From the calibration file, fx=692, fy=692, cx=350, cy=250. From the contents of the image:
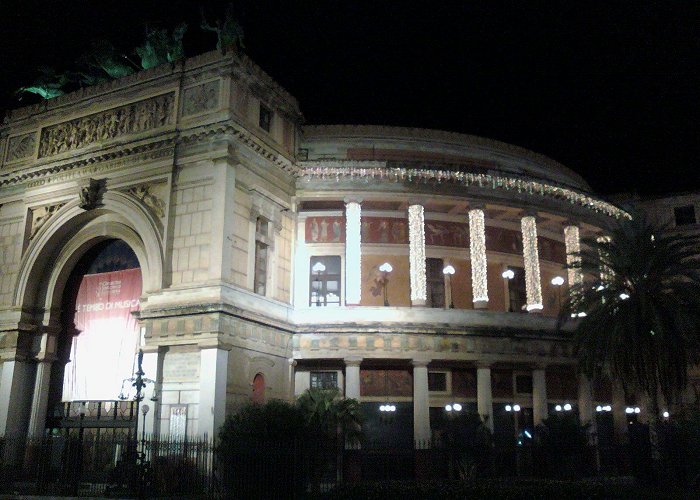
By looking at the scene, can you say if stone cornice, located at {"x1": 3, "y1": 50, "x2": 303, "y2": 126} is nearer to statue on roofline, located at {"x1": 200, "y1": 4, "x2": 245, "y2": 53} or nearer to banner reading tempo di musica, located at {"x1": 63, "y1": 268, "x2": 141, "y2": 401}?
statue on roofline, located at {"x1": 200, "y1": 4, "x2": 245, "y2": 53}

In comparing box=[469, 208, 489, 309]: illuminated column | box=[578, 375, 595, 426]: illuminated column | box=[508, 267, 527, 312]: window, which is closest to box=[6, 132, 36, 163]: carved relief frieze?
box=[469, 208, 489, 309]: illuminated column

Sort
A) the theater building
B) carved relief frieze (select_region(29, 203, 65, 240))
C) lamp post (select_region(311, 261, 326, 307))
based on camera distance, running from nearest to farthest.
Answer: the theater building → carved relief frieze (select_region(29, 203, 65, 240)) → lamp post (select_region(311, 261, 326, 307))

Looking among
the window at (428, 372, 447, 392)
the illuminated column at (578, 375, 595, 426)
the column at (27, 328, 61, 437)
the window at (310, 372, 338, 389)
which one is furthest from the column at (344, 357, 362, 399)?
the column at (27, 328, 61, 437)

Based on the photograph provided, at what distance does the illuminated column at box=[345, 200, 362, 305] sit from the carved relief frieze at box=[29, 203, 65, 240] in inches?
508

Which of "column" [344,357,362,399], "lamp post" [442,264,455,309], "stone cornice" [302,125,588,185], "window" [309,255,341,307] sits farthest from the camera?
"stone cornice" [302,125,588,185]

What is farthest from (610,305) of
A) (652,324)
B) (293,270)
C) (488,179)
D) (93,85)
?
(93,85)

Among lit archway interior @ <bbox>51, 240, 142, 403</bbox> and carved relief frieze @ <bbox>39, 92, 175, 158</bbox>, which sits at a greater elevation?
carved relief frieze @ <bbox>39, 92, 175, 158</bbox>

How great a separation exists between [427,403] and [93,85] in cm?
2076

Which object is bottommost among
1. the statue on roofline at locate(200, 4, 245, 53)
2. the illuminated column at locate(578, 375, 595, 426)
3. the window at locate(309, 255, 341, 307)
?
the illuminated column at locate(578, 375, 595, 426)

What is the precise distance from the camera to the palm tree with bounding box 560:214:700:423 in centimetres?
2420

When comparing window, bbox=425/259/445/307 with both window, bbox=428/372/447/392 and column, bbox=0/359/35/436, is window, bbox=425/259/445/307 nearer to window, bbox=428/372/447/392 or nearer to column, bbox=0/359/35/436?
window, bbox=428/372/447/392

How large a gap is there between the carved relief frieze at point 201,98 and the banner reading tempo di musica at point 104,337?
760cm

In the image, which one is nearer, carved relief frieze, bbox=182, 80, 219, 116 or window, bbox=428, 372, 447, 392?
carved relief frieze, bbox=182, 80, 219, 116

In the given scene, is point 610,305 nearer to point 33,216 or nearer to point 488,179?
point 488,179
